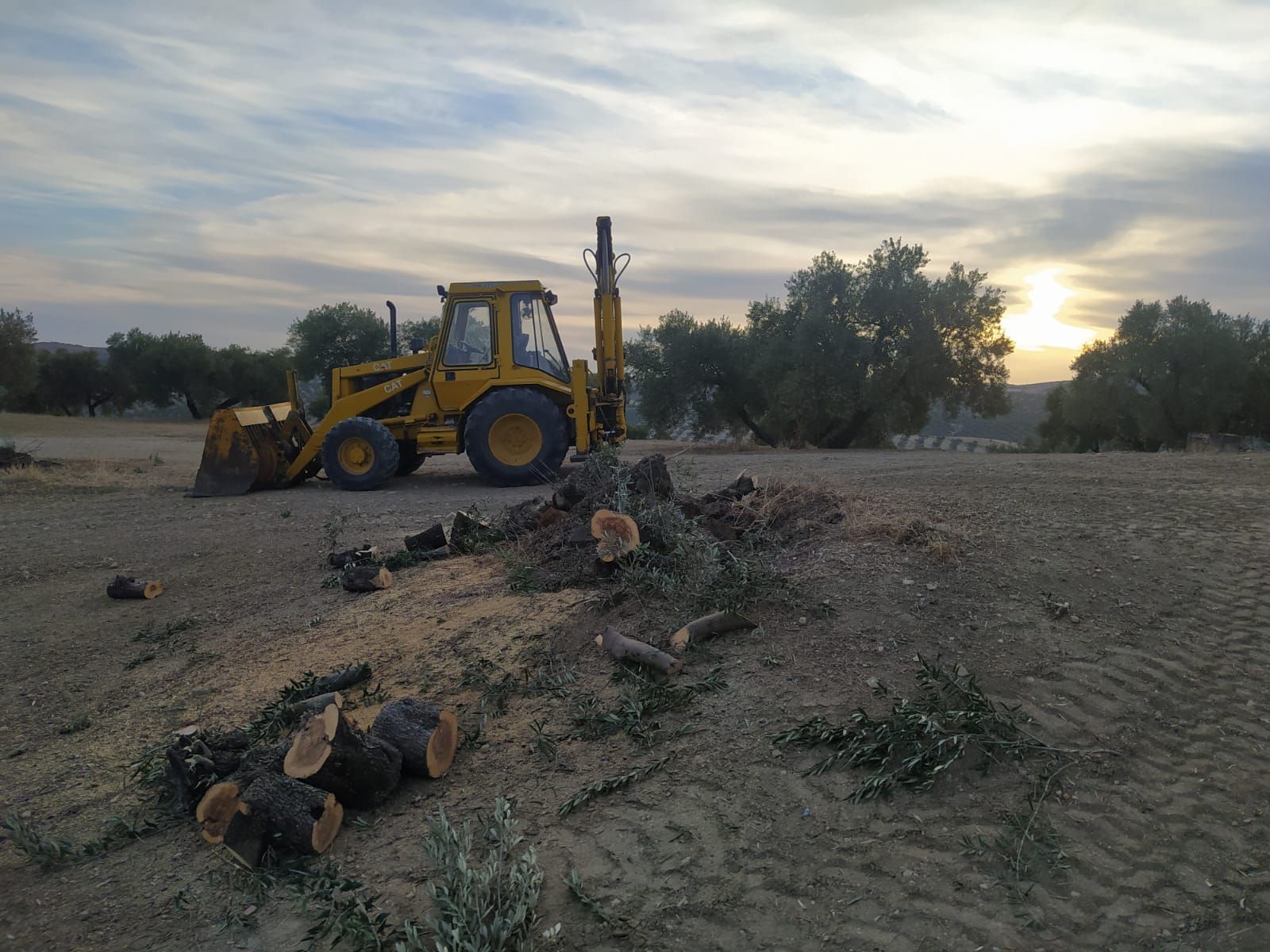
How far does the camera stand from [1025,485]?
910cm

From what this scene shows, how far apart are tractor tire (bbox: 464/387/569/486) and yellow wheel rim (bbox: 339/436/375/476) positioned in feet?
4.81

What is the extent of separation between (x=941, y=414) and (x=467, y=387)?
1861cm

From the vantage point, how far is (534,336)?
12.9 m

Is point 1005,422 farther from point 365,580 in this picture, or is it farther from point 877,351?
point 365,580

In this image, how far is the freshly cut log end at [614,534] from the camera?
5.91m

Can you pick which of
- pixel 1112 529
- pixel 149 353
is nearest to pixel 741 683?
pixel 1112 529

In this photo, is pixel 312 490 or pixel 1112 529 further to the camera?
pixel 312 490

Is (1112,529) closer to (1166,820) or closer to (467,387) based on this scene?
(1166,820)

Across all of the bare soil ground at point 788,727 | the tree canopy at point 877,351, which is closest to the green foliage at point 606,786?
the bare soil ground at point 788,727

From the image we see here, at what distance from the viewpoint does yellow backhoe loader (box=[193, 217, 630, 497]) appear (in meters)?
12.4

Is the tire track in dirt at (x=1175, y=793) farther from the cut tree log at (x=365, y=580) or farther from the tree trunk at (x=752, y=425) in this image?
the tree trunk at (x=752, y=425)

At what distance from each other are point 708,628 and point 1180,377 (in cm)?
2690

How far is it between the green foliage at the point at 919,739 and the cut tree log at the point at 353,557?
484 cm

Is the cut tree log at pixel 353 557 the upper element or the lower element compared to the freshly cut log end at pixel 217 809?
upper
